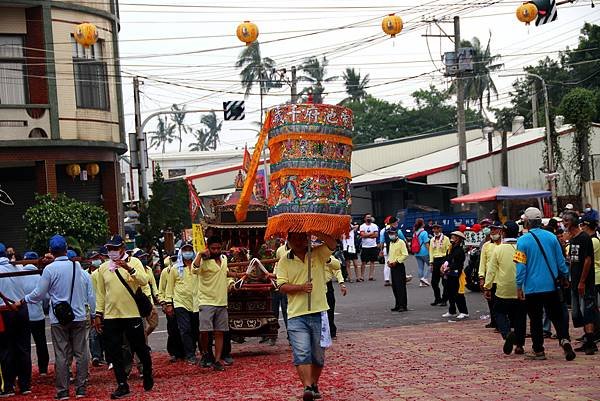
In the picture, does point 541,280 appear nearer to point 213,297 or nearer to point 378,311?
point 213,297

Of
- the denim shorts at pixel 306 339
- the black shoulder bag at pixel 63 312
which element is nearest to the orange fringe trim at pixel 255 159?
the denim shorts at pixel 306 339

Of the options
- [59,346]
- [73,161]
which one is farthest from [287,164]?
[73,161]

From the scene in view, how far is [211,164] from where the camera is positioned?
284ft

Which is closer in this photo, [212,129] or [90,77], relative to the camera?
[90,77]

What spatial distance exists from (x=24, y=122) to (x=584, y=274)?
70.7 feet

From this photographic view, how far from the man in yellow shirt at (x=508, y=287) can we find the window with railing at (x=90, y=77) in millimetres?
20614

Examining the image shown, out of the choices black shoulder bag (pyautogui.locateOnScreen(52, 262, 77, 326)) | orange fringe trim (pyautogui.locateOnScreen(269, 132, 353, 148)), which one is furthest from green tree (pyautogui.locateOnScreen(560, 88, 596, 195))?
black shoulder bag (pyautogui.locateOnScreen(52, 262, 77, 326))

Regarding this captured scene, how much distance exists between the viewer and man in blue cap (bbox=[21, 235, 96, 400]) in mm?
13086

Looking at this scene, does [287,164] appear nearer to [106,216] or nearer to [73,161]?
[106,216]

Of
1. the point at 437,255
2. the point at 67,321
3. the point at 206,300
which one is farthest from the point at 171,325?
the point at 437,255

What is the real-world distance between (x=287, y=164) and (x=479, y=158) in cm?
3654

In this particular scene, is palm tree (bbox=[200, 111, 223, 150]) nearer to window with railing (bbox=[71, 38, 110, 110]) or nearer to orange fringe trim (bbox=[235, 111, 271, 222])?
window with railing (bbox=[71, 38, 110, 110])

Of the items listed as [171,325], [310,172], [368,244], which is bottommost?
[171,325]

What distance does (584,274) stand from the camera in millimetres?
13711
